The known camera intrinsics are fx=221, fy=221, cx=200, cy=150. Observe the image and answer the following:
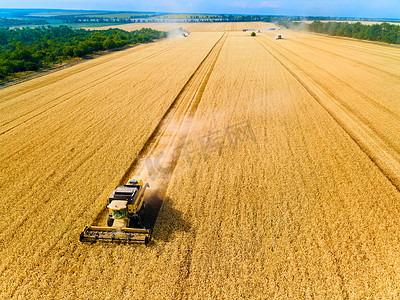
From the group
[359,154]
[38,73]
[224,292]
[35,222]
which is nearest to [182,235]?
[224,292]

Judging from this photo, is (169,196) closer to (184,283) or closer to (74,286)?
(184,283)

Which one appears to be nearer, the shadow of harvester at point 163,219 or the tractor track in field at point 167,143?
the shadow of harvester at point 163,219

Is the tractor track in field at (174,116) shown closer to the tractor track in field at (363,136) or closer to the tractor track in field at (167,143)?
the tractor track in field at (167,143)

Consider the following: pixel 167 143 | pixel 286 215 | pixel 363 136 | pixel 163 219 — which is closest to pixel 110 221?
pixel 163 219

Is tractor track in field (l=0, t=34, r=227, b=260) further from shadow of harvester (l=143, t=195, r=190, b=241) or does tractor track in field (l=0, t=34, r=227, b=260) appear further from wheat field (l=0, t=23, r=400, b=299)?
shadow of harvester (l=143, t=195, r=190, b=241)

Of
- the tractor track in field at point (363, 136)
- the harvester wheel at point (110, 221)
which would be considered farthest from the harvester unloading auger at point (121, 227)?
the tractor track in field at point (363, 136)

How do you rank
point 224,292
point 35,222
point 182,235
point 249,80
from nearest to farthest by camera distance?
1. point 224,292
2. point 182,235
3. point 35,222
4. point 249,80

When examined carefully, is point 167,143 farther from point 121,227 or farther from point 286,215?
point 286,215

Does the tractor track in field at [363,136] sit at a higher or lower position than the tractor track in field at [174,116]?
higher
